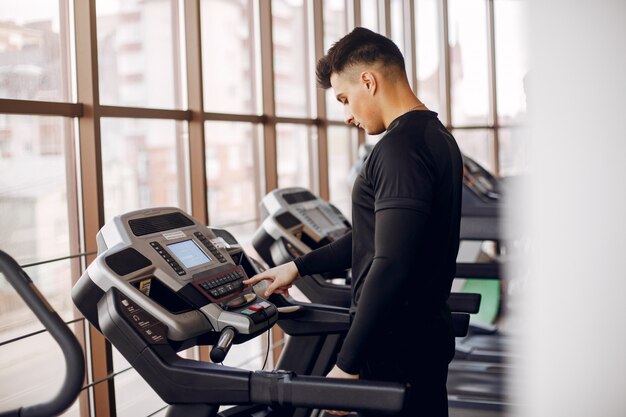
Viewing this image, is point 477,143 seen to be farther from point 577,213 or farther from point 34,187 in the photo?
point 577,213

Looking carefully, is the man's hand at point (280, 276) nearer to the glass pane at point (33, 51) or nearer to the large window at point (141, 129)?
the large window at point (141, 129)

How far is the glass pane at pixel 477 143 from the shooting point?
7711 millimetres

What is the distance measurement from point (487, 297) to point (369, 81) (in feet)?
15.0

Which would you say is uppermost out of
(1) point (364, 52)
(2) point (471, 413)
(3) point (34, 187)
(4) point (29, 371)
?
(1) point (364, 52)

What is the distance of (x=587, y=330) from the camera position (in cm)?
83

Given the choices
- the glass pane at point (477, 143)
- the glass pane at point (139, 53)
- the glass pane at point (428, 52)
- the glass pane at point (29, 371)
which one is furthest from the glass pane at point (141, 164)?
the glass pane at point (477, 143)

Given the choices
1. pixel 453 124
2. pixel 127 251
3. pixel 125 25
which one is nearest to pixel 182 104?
pixel 125 25

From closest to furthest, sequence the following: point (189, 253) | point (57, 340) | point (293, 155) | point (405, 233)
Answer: point (57, 340)
point (405, 233)
point (189, 253)
point (293, 155)

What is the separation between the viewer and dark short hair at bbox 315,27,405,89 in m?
1.82

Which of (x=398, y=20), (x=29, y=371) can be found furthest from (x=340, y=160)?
(x=29, y=371)

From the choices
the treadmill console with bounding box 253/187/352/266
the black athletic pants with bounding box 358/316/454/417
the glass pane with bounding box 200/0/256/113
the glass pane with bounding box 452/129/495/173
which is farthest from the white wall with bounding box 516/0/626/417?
the glass pane with bounding box 452/129/495/173

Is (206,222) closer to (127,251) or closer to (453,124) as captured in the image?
(127,251)

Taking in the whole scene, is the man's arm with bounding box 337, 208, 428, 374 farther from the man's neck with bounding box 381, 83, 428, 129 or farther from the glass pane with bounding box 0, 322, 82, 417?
→ the glass pane with bounding box 0, 322, 82, 417

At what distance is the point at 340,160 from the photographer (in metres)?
5.86
